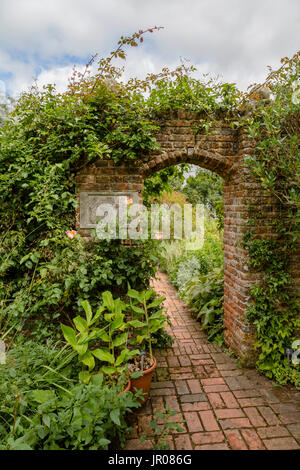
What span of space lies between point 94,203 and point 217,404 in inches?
99.5

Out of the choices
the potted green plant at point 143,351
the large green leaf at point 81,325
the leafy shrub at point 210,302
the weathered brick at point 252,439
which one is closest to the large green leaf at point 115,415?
the potted green plant at point 143,351

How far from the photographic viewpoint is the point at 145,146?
9.58 ft

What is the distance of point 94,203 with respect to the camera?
3.09 metres

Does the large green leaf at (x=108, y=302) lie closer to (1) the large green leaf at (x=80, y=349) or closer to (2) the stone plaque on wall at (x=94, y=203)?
(1) the large green leaf at (x=80, y=349)

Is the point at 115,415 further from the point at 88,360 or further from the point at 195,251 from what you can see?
the point at 195,251

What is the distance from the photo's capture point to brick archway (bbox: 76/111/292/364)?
307cm

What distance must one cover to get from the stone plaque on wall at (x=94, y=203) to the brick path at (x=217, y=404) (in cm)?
201

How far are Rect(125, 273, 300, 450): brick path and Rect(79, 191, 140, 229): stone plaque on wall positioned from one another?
2.01 metres

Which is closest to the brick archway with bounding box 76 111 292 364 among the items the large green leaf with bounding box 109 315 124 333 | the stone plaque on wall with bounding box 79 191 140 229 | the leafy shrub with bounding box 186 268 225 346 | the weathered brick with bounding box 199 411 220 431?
the stone plaque on wall with bounding box 79 191 140 229

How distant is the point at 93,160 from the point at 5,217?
1.21 m

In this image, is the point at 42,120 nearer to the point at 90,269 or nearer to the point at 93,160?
the point at 93,160

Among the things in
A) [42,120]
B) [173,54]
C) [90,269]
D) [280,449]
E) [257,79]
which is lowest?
[280,449]

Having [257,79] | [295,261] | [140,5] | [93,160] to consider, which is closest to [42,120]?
[93,160]

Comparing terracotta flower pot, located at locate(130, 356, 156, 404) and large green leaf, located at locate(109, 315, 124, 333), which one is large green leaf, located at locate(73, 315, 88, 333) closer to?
large green leaf, located at locate(109, 315, 124, 333)
